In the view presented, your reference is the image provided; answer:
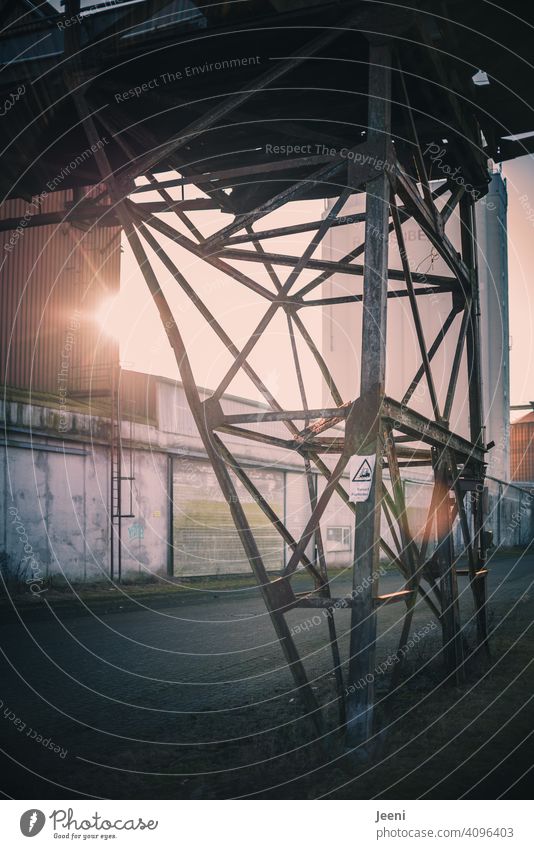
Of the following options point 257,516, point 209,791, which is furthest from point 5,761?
point 257,516

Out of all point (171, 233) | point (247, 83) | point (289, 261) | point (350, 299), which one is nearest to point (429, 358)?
point (350, 299)

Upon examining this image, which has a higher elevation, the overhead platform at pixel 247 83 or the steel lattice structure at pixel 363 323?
the overhead platform at pixel 247 83

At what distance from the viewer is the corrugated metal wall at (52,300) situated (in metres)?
22.6

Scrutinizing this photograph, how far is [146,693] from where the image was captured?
9.41 metres

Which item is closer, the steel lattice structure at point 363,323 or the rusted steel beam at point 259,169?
the steel lattice structure at point 363,323

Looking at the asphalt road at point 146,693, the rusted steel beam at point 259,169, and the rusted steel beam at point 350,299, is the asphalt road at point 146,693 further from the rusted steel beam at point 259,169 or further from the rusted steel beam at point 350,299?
the rusted steel beam at point 259,169

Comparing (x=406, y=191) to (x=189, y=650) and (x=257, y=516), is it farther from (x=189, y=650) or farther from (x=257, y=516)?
(x=257, y=516)

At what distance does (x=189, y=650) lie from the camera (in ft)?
41.0

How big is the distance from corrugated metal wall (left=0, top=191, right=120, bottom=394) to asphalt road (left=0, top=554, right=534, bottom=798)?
9.18m

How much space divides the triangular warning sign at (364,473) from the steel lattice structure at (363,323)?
0.36ft

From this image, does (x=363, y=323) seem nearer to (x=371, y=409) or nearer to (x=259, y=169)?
(x=371, y=409)

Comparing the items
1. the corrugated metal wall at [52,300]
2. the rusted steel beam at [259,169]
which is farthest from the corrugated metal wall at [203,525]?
the rusted steel beam at [259,169]

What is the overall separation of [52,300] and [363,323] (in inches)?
780

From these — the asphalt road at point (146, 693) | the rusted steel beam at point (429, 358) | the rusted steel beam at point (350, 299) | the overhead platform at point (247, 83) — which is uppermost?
the overhead platform at point (247, 83)
